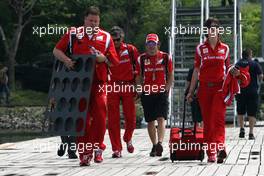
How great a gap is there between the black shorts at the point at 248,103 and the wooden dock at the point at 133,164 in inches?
110

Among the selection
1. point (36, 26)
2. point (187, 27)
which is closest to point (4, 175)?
point (187, 27)

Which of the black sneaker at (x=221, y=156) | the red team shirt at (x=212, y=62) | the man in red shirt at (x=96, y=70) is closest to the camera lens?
the man in red shirt at (x=96, y=70)

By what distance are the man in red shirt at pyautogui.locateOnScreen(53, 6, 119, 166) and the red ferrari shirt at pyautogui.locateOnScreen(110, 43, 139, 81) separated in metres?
1.97

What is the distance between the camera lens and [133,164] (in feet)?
39.7

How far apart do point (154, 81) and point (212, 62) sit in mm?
1771

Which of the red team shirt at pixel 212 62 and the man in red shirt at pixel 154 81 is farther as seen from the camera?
the man in red shirt at pixel 154 81

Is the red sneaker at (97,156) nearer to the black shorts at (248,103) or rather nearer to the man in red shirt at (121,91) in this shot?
the man in red shirt at (121,91)

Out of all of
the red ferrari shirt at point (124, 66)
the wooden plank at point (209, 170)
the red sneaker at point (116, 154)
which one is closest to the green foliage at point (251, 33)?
the red ferrari shirt at point (124, 66)

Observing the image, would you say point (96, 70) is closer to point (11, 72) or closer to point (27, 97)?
point (27, 97)

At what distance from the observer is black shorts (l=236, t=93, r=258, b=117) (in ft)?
62.0

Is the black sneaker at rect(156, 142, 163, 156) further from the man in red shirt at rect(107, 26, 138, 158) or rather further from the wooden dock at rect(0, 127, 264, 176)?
the man in red shirt at rect(107, 26, 138, 158)

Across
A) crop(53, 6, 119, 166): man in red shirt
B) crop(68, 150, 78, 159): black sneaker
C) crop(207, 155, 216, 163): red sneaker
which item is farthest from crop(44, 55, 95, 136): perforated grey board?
crop(68, 150, 78, 159): black sneaker

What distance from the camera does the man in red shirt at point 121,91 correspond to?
13.7m

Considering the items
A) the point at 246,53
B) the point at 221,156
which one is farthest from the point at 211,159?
the point at 246,53
